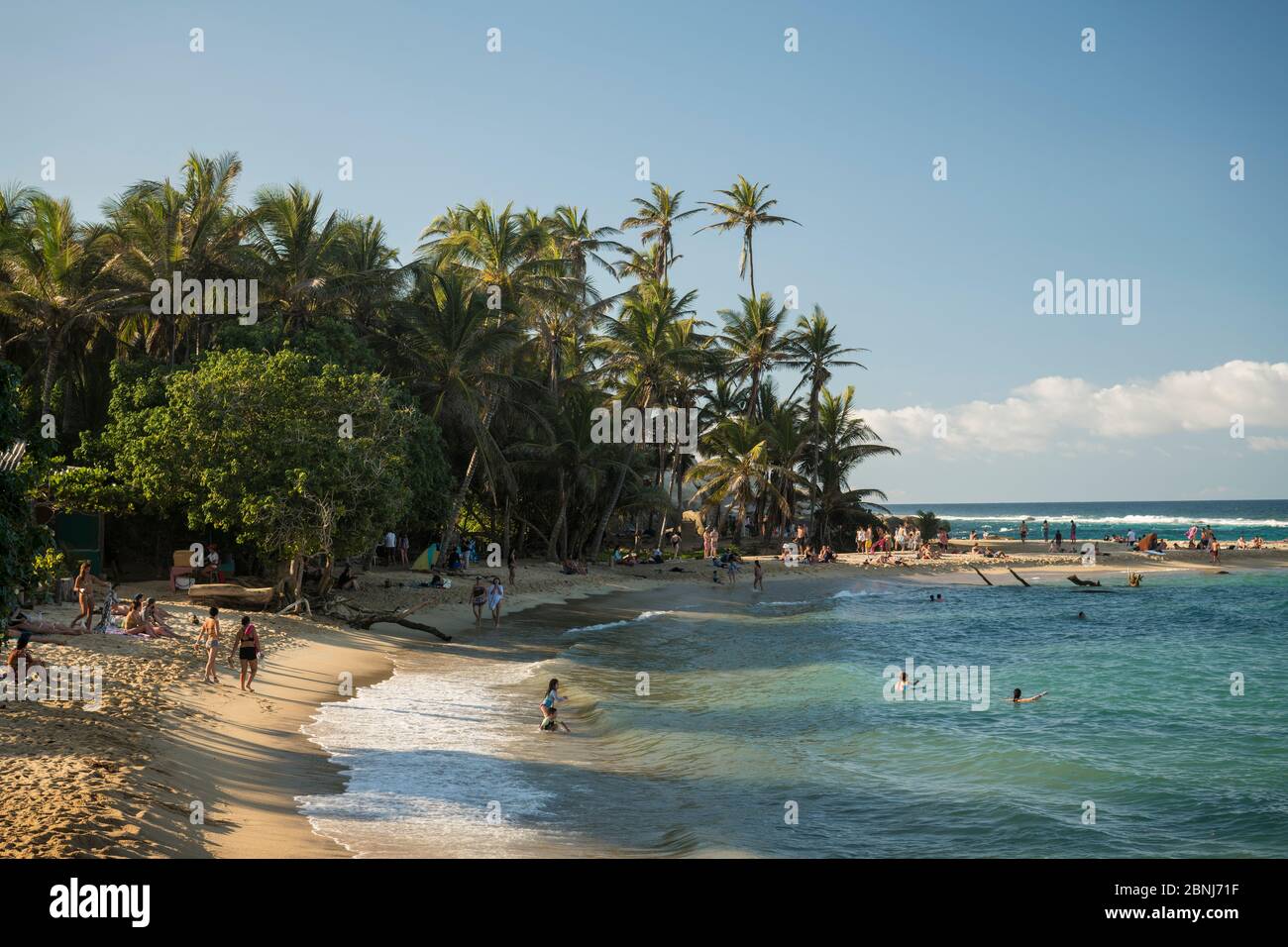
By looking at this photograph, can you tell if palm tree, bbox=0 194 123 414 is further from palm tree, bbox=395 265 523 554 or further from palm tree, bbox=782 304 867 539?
palm tree, bbox=782 304 867 539

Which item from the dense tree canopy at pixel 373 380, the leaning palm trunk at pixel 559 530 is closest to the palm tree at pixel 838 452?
the dense tree canopy at pixel 373 380

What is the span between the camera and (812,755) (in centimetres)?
1516

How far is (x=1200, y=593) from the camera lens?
4328 centimetres

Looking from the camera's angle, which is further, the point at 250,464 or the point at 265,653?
the point at 250,464

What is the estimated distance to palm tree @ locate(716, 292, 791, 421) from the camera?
52969mm

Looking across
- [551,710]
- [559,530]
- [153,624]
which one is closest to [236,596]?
[153,624]

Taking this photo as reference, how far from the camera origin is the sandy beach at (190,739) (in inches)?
336

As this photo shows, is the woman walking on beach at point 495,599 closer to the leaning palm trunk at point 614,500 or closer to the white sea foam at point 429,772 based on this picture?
the white sea foam at point 429,772

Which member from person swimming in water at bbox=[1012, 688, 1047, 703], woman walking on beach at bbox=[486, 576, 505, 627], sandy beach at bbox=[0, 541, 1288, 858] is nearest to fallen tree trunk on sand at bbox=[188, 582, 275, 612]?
sandy beach at bbox=[0, 541, 1288, 858]
